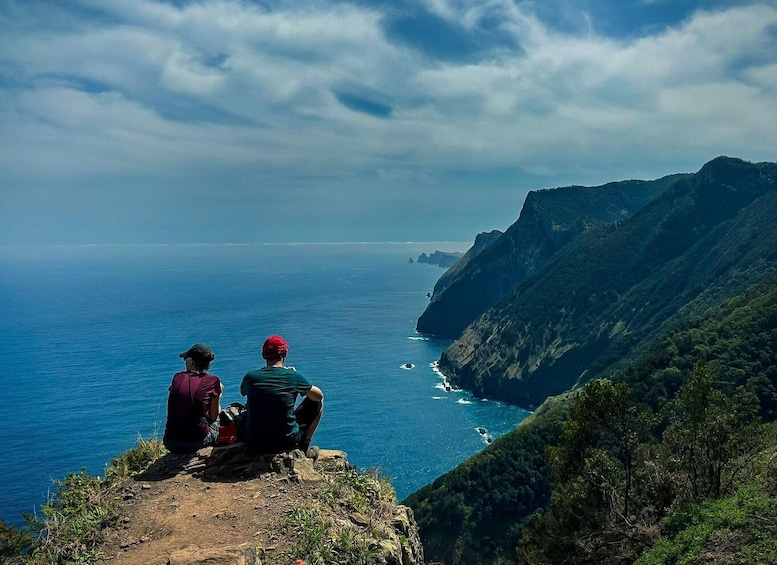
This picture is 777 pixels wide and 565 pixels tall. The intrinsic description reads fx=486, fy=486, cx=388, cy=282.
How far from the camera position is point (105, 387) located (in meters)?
89.3

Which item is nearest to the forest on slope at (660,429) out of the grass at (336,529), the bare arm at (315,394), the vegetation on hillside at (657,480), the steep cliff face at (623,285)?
the vegetation on hillside at (657,480)

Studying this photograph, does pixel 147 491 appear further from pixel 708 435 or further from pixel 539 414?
pixel 539 414

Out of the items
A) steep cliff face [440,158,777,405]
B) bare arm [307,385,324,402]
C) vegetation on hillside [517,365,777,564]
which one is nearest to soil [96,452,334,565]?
bare arm [307,385,324,402]

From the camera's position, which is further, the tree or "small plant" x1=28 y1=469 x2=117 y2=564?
the tree

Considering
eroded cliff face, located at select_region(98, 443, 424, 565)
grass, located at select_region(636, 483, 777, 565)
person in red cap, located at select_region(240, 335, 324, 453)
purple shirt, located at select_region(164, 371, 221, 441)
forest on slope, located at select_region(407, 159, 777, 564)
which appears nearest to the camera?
eroded cliff face, located at select_region(98, 443, 424, 565)

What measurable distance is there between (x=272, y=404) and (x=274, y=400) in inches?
3.6

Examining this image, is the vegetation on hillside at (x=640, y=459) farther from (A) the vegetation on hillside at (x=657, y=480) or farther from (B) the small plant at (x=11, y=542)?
(B) the small plant at (x=11, y=542)

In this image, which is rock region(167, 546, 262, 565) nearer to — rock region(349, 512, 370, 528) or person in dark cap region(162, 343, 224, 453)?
rock region(349, 512, 370, 528)

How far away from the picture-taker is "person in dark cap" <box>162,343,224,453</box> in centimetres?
870

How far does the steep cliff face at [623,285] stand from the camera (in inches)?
4916

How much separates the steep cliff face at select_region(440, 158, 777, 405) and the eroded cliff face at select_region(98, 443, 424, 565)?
118 metres

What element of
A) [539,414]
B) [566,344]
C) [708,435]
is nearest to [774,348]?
[539,414]

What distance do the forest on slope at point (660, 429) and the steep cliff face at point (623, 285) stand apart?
630 mm

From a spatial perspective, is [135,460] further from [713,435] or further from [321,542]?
[713,435]
